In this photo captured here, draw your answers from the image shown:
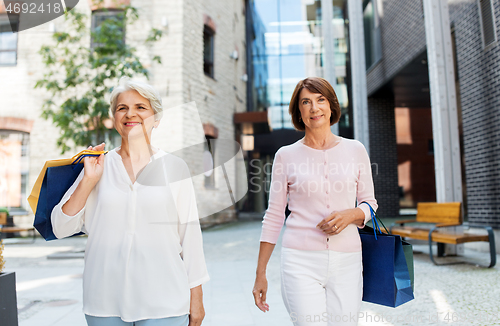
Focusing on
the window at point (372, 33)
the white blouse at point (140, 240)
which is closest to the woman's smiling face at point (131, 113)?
the white blouse at point (140, 240)

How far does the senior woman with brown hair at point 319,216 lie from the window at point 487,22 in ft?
22.7

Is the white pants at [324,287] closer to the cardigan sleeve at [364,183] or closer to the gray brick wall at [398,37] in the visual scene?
the cardigan sleeve at [364,183]

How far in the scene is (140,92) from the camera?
160 centimetres

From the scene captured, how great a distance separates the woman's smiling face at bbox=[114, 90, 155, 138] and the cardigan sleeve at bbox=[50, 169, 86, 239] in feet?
0.80

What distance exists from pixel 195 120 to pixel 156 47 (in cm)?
1104

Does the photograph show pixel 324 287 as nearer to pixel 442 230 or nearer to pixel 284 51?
pixel 442 230

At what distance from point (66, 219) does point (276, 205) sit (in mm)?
920

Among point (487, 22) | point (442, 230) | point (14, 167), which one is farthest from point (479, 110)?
point (14, 167)

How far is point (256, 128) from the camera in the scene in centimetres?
1648

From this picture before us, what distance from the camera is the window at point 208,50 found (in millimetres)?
13655

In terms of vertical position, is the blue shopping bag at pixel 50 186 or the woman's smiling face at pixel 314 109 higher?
the woman's smiling face at pixel 314 109

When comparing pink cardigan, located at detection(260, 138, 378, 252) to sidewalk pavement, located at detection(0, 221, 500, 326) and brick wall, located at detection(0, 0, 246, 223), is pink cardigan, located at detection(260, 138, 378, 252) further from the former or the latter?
brick wall, located at detection(0, 0, 246, 223)

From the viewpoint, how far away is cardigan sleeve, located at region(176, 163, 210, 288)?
1.60 metres

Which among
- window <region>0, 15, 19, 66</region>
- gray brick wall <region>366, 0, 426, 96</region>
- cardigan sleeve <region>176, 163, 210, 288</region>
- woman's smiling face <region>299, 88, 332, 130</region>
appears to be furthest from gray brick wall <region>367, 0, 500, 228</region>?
window <region>0, 15, 19, 66</region>
